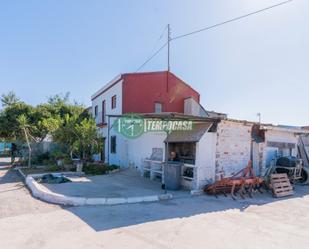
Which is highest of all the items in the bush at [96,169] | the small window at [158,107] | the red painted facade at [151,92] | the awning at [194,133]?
the red painted facade at [151,92]

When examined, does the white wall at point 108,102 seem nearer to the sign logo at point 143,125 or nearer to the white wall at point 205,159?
the sign logo at point 143,125

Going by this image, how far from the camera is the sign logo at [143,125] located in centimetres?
Answer: 1056

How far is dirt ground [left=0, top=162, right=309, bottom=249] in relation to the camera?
4.78m

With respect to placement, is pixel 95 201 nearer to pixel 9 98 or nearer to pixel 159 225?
pixel 159 225

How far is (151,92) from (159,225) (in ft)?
39.9

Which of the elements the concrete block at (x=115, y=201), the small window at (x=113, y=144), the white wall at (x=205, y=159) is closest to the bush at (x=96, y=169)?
the small window at (x=113, y=144)

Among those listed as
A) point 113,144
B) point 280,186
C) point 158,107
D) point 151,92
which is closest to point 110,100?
point 113,144

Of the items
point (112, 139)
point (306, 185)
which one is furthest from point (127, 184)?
point (306, 185)

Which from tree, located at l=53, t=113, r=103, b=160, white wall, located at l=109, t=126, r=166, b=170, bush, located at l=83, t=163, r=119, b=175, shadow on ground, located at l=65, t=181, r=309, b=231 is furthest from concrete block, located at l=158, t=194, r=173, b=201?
tree, located at l=53, t=113, r=103, b=160

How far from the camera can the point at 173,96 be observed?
59.6ft

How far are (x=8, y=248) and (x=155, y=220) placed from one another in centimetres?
311

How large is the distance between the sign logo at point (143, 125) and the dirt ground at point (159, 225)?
3.35 meters

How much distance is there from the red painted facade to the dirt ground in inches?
363

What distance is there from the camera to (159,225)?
5.75 metres
